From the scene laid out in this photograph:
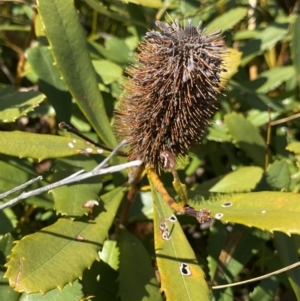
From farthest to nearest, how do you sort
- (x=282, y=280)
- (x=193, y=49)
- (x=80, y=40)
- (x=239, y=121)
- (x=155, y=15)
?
(x=155, y=15), (x=239, y=121), (x=282, y=280), (x=80, y=40), (x=193, y=49)

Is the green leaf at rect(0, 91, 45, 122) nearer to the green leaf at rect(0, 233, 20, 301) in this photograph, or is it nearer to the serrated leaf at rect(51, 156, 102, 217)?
the serrated leaf at rect(51, 156, 102, 217)

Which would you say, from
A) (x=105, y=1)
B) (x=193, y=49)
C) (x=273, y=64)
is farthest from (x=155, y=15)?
(x=193, y=49)

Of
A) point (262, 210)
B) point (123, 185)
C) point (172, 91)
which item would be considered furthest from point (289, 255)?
point (172, 91)

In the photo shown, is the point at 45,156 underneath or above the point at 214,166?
above

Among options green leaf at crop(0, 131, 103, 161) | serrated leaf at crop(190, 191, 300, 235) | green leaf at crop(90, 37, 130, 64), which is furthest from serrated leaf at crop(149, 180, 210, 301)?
green leaf at crop(90, 37, 130, 64)

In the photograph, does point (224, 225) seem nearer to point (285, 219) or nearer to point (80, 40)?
point (285, 219)

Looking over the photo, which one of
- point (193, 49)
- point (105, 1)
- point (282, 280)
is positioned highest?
point (105, 1)
